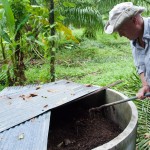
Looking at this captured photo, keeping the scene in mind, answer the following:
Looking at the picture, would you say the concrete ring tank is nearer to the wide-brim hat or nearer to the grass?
the grass

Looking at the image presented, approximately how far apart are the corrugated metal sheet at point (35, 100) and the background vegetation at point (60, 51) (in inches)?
35.2

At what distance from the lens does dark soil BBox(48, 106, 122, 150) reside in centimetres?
269

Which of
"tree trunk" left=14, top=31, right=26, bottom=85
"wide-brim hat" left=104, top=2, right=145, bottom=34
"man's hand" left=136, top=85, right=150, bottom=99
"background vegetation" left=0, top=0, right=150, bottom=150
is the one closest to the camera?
"wide-brim hat" left=104, top=2, right=145, bottom=34

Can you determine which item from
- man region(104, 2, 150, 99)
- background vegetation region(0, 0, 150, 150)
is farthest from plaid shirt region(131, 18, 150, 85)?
background vegetation region(0, 0, 150, 150)

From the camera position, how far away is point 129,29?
217cm

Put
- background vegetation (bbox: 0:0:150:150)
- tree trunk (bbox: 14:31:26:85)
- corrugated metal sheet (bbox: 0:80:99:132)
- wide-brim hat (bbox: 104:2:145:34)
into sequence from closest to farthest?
wide-brim hat (bbox: 104:2:145:34) < corrugated metal sheet (bbox: 0:80:99:132) < background vegetation (bbox: 0:0:150:150) < tree trunk (bbox: 14:31:26:85)

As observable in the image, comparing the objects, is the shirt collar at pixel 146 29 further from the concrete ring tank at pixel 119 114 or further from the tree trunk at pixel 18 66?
the tree trunk at pixel 18 66

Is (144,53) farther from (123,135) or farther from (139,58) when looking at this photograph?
(123,135)

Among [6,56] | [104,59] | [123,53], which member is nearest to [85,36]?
[123,53]

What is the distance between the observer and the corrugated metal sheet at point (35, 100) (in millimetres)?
2203

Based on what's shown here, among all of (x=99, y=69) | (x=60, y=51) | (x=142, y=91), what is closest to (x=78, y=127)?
(x=142, y=91)

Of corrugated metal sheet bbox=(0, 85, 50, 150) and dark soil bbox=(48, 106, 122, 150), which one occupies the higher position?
corrugated metal sheet bbox=(0, 85, 50, 150)

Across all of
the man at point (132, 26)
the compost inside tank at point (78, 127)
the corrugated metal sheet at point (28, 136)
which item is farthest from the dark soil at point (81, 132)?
the corrugated metal sheet at point (28, 136)

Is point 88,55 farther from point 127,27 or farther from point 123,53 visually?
point 127,27
